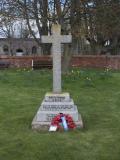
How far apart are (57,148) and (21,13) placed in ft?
53.7

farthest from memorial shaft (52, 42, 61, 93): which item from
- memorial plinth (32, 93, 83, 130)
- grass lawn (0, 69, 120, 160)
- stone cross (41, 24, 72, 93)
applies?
grass lawn (0, 69, 120, 160)

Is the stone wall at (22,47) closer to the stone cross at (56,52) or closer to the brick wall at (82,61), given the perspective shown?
the brick wall at (82,61)

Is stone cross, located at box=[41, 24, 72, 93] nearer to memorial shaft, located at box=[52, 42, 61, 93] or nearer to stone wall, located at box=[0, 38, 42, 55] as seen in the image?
memorial shaft, located at box=[52, 42, 61, 93]

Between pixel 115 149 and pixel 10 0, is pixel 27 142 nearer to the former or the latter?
pixel 115 149

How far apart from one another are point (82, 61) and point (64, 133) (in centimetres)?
2423

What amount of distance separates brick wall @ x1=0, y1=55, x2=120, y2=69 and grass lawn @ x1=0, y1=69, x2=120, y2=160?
14.9 m

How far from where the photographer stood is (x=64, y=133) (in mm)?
9422

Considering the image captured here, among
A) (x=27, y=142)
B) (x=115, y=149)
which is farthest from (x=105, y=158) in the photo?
(x=27, y=142)

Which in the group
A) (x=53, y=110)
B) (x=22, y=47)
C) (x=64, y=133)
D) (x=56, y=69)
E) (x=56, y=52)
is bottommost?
(x=22, y=47)

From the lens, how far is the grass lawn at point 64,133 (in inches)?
311

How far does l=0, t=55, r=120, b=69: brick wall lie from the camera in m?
32.8

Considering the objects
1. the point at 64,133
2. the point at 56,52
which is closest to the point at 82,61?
the point at 56,52

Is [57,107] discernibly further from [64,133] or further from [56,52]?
[56,52]

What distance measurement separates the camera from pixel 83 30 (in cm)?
2530
